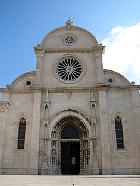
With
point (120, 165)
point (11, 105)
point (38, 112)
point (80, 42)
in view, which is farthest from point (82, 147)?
point (80, 42)

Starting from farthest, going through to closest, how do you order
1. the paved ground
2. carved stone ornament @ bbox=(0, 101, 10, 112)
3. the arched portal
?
carved stone ornament @ bbox=(0, 101, 10, 112) < the arched portal < the paved ground

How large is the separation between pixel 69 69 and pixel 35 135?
25.6ft

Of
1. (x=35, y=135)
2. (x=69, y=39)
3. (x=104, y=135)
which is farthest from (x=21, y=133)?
(x=69, y=39)

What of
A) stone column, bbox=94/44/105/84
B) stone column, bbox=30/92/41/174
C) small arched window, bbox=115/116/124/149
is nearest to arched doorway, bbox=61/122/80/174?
stone column, bbox=30/92/41/174

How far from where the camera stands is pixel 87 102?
22922 mm

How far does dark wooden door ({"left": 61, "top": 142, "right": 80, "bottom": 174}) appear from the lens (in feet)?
72.6

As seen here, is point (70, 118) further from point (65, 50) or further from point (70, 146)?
point (65, 50)

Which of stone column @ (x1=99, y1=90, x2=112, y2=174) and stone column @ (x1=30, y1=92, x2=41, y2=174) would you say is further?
stone column @ (x1=30, y1=92, x2=41, y2=174)

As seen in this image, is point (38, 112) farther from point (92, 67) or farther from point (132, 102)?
point (132, 102)

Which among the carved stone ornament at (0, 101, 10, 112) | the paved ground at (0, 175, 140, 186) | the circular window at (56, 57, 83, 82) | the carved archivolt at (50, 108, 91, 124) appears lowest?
the paved ground at (0, 175, 140, 186)

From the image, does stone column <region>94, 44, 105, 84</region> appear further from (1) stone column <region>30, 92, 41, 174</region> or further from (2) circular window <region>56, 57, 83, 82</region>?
(1) stone column <region>30, 92, 41, 174</region>

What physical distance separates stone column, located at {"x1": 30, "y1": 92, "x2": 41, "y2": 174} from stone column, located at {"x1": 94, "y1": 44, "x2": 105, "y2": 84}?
20.3 feet

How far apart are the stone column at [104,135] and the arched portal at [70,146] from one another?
1.53 m

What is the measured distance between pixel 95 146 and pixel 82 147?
148 cm
